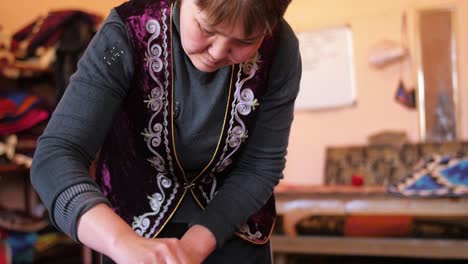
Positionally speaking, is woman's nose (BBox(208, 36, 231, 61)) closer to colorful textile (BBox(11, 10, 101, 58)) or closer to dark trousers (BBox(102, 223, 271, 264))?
dark trousers (BBox(102, 223, 271, 264))

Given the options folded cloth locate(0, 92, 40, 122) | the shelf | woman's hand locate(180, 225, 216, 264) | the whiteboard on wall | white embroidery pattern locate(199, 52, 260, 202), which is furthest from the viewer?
the whiteboard on wall

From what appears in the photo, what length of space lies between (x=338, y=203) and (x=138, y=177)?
207cm

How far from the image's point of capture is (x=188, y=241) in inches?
31.6

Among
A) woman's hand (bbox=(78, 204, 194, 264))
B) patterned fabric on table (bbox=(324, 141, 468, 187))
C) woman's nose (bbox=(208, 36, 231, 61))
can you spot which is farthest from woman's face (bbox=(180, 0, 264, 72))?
patterned fabric on table (bbox=(324, 141, 468, 187))

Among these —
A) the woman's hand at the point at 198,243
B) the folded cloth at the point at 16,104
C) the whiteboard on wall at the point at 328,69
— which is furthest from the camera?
the whiteboard on wall at the point at 328,69

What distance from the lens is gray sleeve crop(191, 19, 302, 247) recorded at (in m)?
0.91

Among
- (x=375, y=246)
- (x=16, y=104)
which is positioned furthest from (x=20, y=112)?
(x=375, y=246)

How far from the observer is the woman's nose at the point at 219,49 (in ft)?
2.27

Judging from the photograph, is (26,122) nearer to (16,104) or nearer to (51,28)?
(16,104)

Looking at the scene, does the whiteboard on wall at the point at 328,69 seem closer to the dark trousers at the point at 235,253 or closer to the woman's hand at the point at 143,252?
the dark trousers at the point at 235,253

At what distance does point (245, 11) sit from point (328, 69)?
3.24 m

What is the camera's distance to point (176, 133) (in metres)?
0.87

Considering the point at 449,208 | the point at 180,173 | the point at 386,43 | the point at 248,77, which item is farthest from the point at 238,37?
the point at 386,43

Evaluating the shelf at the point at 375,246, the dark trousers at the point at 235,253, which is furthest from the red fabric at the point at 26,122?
the dark trousers at the point at 235,253
